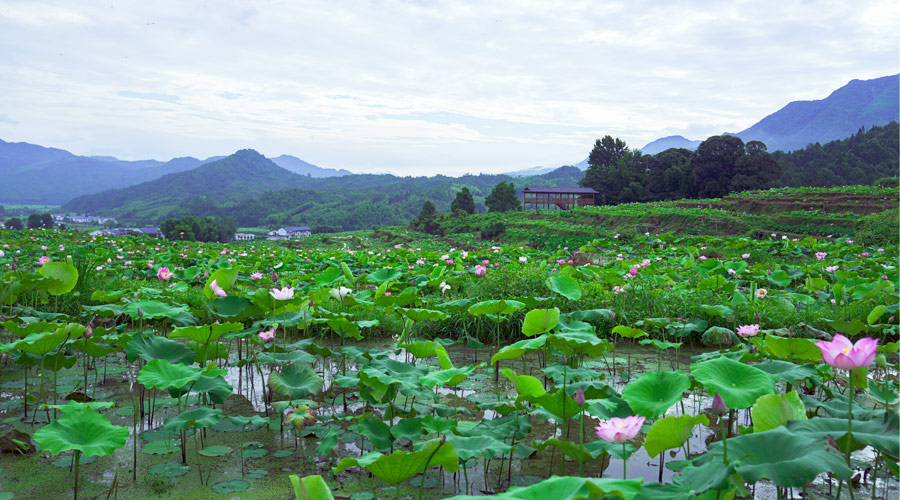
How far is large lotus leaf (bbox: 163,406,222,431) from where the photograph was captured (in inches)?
80.1

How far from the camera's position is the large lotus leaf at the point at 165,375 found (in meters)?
2.05

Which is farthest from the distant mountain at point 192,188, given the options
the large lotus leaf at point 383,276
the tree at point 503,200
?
the large lotus leaf at point 383,276

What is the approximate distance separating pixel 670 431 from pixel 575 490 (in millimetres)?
638

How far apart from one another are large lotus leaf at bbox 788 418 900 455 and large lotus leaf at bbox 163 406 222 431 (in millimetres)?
1880

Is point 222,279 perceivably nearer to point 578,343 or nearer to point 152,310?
point 152,310

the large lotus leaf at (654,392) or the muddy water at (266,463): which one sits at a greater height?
the large lotus leaf at (654,392)

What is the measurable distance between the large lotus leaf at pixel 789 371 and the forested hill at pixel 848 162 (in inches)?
1868

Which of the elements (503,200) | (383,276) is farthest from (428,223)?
(383,276)

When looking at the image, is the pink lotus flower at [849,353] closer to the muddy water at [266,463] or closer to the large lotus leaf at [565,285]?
the muddy water at [266,463]

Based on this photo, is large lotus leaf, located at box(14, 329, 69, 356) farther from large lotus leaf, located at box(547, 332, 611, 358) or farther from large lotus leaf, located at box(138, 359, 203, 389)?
large lotus leaf, located at box(547, 332, 611, 358)

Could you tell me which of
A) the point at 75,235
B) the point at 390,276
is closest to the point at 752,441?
the point at 390,276

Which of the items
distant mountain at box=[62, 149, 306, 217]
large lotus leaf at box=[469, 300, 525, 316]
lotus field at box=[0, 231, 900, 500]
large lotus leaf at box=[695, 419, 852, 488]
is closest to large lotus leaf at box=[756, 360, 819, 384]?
lotus field at box=[0, 231, 900, 500]

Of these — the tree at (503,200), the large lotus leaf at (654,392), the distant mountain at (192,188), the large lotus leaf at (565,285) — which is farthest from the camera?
the distant mountain at (192,188)

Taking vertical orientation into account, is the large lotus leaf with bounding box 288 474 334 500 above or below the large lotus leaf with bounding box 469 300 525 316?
below
